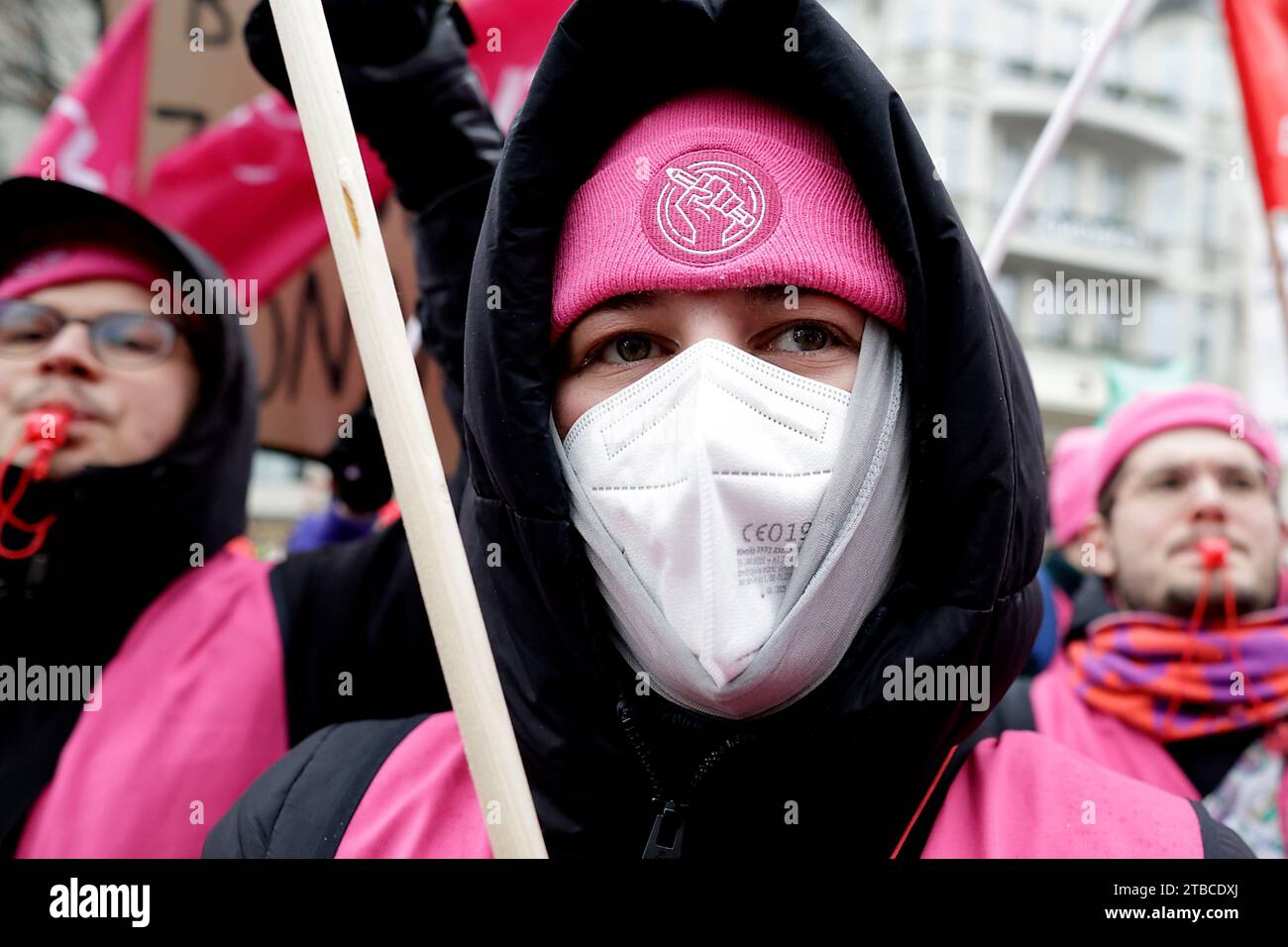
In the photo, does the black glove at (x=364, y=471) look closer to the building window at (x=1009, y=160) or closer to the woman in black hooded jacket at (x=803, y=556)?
the woman in black hooded jacket at (x=803, y=556)

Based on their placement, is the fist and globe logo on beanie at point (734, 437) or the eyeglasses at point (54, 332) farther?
the eyeglasses at point (54, 332)

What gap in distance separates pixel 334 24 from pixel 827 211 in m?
1.08

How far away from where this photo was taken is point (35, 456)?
2248 millimetres

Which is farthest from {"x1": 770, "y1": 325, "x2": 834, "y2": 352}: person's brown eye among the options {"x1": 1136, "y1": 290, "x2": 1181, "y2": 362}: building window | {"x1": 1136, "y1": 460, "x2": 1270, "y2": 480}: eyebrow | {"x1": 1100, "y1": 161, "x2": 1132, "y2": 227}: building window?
{"x1": 1100, "y1": 161, "x2": 1132, "y2": 227}: building window

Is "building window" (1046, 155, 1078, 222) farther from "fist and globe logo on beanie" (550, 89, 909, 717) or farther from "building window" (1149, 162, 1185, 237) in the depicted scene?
"fist and globe logo on beanie" (550, 89, 909, 717)

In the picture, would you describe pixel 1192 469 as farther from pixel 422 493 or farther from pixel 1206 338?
pixel 1206 338

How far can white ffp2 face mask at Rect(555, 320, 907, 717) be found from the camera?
1.28m

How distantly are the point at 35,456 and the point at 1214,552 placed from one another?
8.29 feet

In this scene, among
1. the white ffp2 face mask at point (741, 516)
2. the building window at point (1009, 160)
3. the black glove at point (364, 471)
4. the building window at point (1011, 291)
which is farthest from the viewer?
the building window at point (1009, 160)

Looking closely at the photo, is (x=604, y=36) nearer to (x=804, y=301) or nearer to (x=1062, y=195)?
(x=804, y=301)

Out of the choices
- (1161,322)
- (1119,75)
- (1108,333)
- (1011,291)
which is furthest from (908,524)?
(1119,75)

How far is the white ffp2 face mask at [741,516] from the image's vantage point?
1.28 meters

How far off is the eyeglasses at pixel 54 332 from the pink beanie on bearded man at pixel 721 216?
128cm

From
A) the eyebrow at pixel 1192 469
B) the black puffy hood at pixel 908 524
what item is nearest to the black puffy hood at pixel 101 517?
the black puffy hood at pixel 908 524
